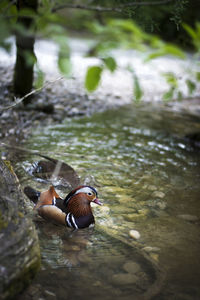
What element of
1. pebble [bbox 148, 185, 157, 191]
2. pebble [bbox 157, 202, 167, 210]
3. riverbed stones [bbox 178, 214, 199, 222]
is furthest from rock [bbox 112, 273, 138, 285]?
pebble [bbox 148, 185, 157, 191]

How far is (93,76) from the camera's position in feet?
3.81

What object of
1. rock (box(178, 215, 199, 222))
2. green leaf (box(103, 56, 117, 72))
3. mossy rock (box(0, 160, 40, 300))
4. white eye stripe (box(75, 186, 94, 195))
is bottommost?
rock (box(178, 215, 199, 222))

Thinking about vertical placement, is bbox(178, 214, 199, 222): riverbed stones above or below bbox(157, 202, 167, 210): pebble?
above

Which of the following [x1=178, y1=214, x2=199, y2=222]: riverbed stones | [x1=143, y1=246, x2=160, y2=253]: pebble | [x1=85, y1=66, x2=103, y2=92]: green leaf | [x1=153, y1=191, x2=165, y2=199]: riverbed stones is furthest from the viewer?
[x1=153, y1=191, x2=165, y2=199]: riverbed stones

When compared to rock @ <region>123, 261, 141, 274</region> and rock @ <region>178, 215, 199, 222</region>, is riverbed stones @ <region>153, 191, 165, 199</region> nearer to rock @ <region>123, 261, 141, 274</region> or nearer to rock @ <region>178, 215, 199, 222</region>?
rock @ <region>178, 215, 199, 222</region>

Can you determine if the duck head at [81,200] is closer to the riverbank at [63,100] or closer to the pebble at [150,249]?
the pebble at [150,249]

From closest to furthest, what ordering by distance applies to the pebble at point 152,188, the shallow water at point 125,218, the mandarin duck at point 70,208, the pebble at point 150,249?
the shallow water at point 125,218, the pebble at point 150,249, the mandarin duck at point 70,208, the pebble at point 152,188

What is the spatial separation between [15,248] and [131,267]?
1.01 m

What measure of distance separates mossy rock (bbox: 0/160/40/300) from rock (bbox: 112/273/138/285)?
591 mm

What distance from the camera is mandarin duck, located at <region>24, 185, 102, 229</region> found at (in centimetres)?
337

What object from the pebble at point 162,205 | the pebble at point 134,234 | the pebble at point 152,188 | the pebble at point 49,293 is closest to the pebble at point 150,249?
the pebble at point 134,234

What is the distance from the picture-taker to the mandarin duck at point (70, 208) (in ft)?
11.1

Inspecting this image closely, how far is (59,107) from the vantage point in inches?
295

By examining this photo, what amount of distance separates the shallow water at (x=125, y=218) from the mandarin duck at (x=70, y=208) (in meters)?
0.10
